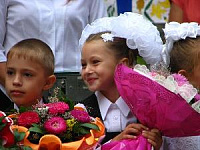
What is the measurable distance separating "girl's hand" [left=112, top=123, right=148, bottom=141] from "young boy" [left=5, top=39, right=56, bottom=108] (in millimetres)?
556

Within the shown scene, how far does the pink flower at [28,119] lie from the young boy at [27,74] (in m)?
0.60

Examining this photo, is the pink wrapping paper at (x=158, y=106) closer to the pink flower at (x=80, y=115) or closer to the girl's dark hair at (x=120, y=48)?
the pink flower at (x=80, y=115)

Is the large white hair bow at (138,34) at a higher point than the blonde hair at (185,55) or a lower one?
higher

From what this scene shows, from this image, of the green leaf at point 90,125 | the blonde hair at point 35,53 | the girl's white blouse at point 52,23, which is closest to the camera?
the green leaf at point 90,125

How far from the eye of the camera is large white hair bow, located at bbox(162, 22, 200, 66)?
3.11 m

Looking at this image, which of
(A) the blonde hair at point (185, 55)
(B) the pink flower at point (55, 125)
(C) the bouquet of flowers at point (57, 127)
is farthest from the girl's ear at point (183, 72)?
(B) the pink flower at point (55, 125)

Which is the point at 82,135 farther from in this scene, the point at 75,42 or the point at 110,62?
the point at 75,42

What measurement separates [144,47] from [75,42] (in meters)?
0.88

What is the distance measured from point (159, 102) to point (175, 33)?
0.73 metres

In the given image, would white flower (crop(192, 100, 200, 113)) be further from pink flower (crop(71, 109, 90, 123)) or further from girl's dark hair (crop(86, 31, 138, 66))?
girl's dark hair (crop(86, 31, 138, 66))

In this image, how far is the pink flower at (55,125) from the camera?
7.70 ft

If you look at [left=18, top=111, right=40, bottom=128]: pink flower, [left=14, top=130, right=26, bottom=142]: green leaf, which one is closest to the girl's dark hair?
[left=18, top=111, right=40, bottom=128]: pink flower

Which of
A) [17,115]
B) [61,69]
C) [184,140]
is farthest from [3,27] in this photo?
[184,140]

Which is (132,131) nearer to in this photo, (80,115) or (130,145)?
(130,145)
